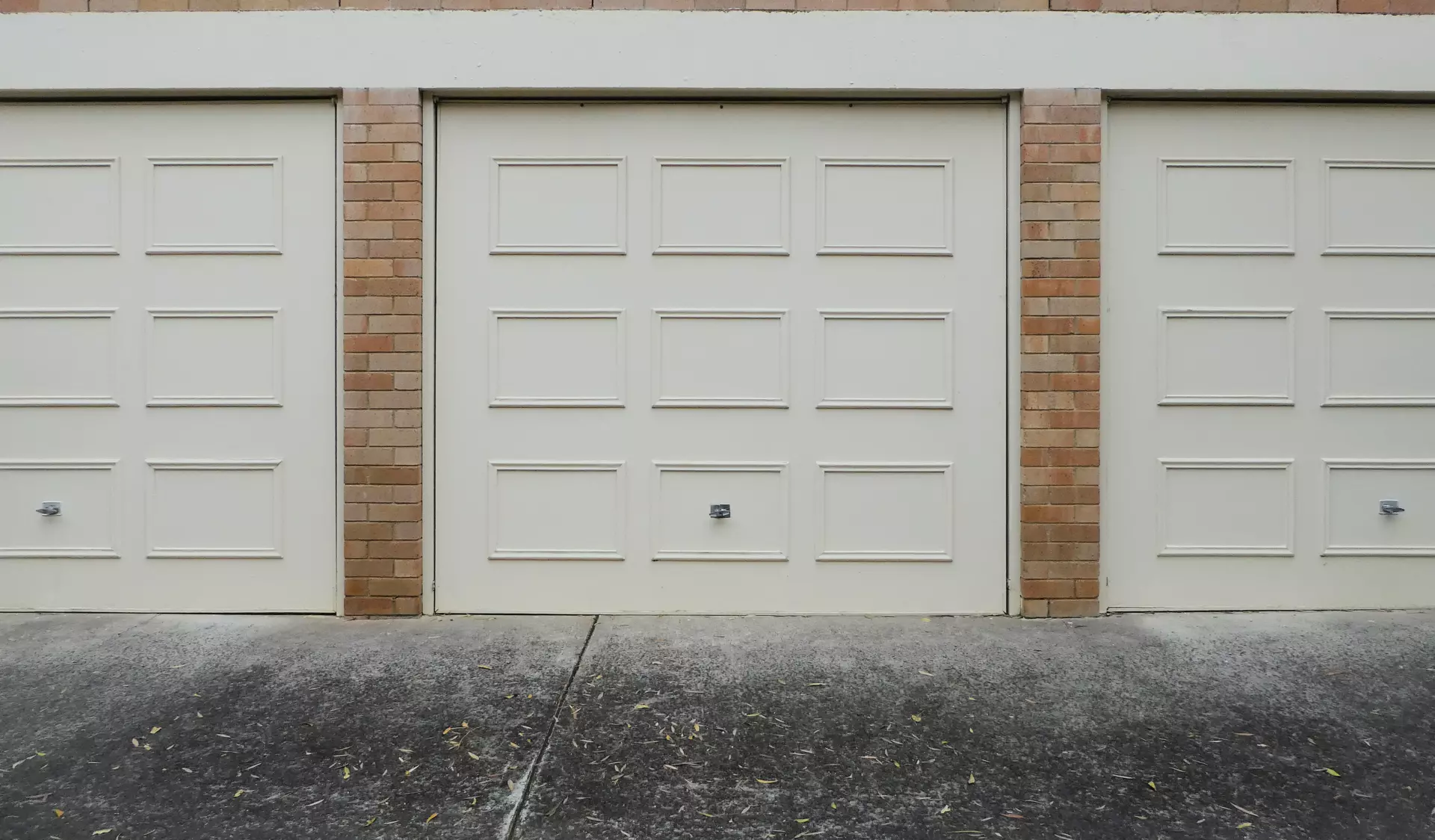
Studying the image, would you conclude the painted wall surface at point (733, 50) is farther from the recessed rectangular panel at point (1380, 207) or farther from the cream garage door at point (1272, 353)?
the recessed rectangular panel at point (1380, 207)

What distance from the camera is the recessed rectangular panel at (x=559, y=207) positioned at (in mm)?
3855

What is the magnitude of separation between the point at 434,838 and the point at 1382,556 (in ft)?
14.7

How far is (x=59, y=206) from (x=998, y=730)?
4906 mm

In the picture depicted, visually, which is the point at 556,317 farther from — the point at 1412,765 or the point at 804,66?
the point at 1412,765

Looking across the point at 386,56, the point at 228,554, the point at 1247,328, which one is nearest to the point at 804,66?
the point at 386,56

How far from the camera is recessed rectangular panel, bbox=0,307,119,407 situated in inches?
151

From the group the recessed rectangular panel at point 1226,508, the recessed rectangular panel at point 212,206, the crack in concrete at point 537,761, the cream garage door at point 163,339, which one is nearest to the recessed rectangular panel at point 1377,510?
the recessed rectangular panel at point 1226,508

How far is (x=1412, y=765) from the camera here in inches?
98.9

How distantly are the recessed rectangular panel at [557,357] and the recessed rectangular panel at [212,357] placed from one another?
1101 mm

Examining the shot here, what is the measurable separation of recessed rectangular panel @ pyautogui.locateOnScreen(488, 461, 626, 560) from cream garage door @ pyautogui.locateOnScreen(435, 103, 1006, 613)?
1 centimetres

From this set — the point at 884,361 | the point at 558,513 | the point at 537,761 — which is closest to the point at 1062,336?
the point at 884,361

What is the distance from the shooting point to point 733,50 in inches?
147

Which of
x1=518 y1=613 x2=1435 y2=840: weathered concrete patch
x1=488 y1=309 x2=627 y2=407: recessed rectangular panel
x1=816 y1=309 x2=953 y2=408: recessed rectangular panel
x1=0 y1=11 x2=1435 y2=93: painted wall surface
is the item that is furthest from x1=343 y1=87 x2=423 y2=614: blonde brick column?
x1=816 y1=309 x2=953 y2=408: recessed rectangular panel

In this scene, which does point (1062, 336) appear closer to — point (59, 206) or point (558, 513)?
point (558, 513)
